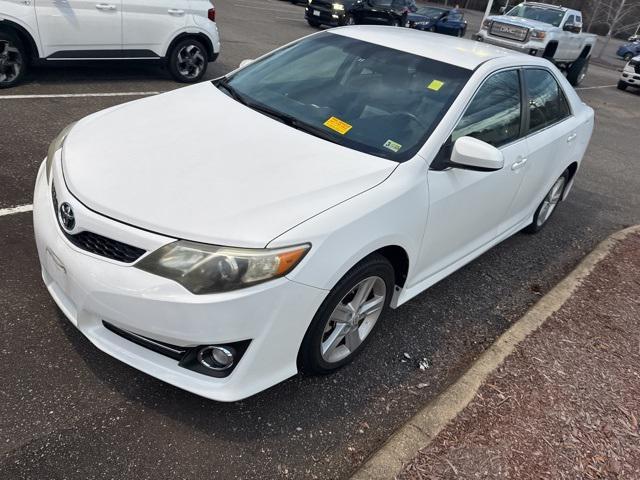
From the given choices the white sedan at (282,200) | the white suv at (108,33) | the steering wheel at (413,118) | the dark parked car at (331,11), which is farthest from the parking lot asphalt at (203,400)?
the dark parked car at (331,11)

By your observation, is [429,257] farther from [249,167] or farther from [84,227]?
[84,227]

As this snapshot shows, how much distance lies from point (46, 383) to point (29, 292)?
782 millimetres

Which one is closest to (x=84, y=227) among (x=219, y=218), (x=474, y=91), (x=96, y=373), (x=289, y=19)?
(x=219, y=218)

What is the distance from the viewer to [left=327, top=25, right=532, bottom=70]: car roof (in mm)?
3486

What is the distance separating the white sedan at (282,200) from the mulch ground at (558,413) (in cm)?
71

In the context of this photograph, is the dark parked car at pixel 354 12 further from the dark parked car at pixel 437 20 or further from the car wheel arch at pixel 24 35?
the car wheel arch at pixel 24 35

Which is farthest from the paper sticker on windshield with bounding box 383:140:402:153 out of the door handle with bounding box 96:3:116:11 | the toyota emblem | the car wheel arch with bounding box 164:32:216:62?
the car wheel arch with bounding box 164:32:216:62

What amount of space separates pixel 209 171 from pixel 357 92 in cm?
124

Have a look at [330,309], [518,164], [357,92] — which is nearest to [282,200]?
[330,309]

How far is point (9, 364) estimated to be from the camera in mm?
2621

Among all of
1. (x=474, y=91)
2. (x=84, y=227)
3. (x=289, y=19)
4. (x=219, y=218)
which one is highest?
(x=474, y=91)

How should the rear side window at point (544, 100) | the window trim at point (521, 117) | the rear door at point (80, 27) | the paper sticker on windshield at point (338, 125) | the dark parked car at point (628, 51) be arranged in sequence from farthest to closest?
the dark parked car at point (628, 51) → the rear door at point (80, 27) → the rear side window at point (544, 100) → the paper sticker on windshield at point (338, 125) → the window trim at point (521, 117)

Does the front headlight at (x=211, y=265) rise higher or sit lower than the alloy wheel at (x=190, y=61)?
higher

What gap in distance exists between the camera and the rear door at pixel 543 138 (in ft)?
13.2
